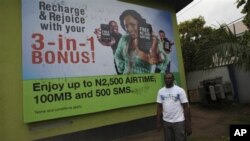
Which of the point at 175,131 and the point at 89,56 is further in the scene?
the point at 89,56

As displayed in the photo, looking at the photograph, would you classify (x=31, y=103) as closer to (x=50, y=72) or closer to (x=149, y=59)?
(x=50, y=72)

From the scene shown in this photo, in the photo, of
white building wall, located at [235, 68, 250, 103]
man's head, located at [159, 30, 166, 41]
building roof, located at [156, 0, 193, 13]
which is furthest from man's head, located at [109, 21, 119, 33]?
white building wall, located at [235, 68, 250, 103]

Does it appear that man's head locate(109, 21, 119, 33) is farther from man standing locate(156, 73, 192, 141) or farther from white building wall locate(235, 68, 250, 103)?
white building wall locate(235, 68, 250, 103)

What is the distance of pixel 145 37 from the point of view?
7.98 m

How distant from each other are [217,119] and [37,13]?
251 inches

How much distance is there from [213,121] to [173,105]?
15.1ft

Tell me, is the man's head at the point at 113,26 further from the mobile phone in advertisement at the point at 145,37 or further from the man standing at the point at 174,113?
the man standing at the point at 174,113

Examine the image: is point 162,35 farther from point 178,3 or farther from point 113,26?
point 113,26

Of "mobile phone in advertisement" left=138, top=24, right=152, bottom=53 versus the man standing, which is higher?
"mobile phone in advertisement" left=138, top=24, right=152, bottom=53

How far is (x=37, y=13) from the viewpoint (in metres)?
6.29

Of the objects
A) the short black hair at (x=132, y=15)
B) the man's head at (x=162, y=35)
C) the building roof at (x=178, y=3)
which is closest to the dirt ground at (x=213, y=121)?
the man's head at (x=162, y=35)

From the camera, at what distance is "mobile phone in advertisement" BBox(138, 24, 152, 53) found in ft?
25.8

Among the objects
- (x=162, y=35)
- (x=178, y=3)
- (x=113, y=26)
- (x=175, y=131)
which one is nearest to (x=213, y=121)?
(x=162, y=35)

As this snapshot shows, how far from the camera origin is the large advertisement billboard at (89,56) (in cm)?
606
